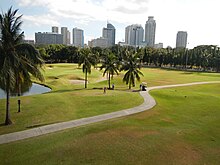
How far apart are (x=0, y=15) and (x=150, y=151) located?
55.1ft

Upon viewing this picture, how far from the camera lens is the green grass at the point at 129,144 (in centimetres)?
1396

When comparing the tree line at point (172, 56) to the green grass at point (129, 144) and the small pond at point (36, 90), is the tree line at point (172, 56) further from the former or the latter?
the green grass at point (129, 144)

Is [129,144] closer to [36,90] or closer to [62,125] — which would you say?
[62,125]

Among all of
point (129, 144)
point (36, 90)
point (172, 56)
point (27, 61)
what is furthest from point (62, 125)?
point (172, 56)

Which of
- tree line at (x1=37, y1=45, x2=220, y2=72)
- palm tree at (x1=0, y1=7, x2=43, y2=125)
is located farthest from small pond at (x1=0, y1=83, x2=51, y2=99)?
tree line at (x1=37, y1=45, x2=220, y2=72)

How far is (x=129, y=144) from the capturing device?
16.2m

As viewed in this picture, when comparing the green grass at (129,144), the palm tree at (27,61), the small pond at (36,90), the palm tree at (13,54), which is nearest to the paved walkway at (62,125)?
the green grass at (129,144)

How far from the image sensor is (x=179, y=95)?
122 ft

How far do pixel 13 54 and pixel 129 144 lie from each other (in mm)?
12442

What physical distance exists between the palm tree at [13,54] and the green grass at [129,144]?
20.3 feet

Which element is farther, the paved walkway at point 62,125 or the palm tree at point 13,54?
the palm tree at point 13,54

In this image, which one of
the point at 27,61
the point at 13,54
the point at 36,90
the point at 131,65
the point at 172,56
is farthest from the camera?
the point at 172,56

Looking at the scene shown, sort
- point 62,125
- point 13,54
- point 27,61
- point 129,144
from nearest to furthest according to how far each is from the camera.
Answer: point 129,144, point 13,54, point 27,61, point 62,125

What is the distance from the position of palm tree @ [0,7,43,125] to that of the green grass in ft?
20.3
